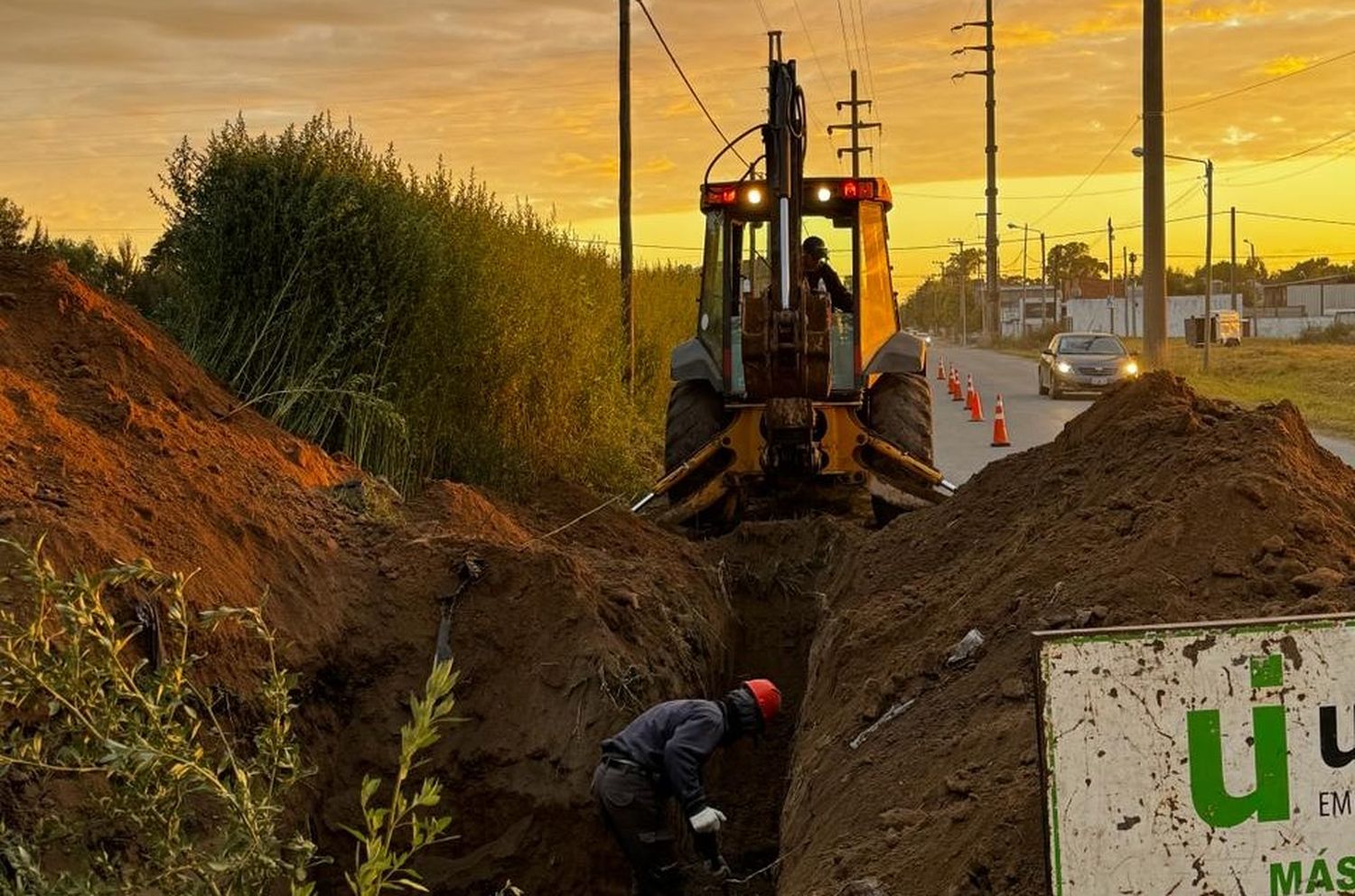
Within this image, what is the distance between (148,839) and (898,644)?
4.17 m

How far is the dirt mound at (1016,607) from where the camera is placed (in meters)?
4.71

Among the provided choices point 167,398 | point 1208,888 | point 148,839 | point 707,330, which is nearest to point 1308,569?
point 1208,888

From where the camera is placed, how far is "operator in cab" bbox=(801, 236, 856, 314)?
11297mm

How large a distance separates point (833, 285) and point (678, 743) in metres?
5.73

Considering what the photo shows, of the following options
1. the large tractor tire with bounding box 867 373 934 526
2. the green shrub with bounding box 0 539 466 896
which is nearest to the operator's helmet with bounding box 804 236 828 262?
the large tractor tire with bounding box 867 373 934 526

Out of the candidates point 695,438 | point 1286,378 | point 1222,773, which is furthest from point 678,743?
point 1286,378

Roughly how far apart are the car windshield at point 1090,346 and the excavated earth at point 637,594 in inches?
798

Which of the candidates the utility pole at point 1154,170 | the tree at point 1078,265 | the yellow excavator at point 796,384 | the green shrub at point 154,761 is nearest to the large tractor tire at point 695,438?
the yellow excavator at point 796,384

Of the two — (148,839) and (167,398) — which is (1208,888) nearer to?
(148,839)

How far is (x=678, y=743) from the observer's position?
6758mm

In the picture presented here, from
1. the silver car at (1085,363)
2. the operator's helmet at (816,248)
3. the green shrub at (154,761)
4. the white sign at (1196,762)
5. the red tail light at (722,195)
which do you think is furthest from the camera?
the silver car at (1085,363)

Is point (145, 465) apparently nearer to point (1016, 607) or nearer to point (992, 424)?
point (1016, 607)

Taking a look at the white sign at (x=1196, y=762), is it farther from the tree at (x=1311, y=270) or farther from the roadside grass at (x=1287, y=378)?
the tree at (x=1311, y=270)

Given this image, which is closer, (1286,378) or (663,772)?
(663,772)
